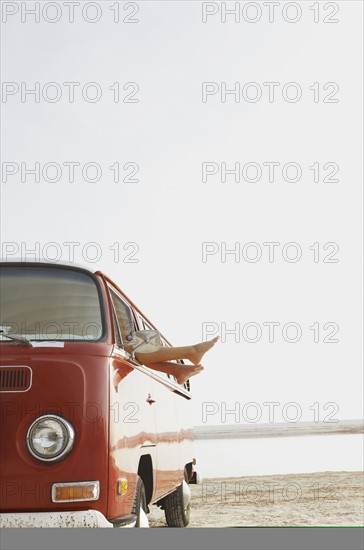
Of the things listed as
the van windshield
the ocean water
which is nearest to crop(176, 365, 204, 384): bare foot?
the van windshield

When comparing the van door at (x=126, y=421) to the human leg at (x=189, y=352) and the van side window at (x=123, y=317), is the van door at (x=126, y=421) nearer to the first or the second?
the van side window at (x=123, y=317)

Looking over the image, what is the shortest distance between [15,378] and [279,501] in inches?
329

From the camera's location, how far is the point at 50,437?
4547 mm

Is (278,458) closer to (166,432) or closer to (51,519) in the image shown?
(166,432)

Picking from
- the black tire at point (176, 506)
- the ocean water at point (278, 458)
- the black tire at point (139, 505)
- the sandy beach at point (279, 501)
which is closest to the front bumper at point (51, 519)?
the black tire at point (139, 505)

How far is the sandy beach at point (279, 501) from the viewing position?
1016 centimetres

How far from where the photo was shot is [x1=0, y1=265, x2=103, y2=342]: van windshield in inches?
209

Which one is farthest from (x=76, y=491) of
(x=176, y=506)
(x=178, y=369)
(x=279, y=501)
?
(x=279, y=501)

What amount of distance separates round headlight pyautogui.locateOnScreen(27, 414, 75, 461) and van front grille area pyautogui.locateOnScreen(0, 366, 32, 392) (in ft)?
0.73

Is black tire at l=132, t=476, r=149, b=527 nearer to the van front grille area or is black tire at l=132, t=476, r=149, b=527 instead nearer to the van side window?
the van side window

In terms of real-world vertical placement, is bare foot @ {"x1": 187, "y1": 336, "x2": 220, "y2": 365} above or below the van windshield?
below

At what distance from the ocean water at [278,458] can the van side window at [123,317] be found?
9.46 meters

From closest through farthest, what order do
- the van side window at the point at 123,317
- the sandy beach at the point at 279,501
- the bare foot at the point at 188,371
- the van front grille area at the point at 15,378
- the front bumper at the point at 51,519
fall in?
the front bumper at the point at 51,519, the van front grille area at the point at 15,378, the bare foot at the point at 188,371, the van side window at the point at 123,317, the sandy beach at the point at 279,501

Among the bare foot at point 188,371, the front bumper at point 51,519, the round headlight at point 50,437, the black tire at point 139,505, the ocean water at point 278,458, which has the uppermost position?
the bare foot at point 188,371
